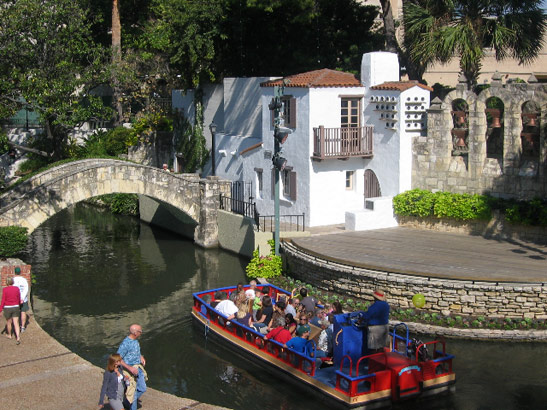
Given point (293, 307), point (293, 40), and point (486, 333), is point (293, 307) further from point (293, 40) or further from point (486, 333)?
point (293, 40)

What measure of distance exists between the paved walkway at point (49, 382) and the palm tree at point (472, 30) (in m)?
17.9

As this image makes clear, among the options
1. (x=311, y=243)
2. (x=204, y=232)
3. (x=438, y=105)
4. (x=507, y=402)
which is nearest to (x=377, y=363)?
(x=507, y=402)

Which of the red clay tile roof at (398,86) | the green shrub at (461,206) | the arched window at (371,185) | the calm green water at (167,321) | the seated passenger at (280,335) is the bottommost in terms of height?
the calm green water at (167,321)

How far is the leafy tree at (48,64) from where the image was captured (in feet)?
92.9

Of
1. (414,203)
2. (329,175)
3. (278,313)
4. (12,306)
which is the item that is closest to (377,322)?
(278,313)

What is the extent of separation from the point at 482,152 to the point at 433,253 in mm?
4643

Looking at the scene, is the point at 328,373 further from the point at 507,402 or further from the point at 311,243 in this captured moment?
the point at 311,243

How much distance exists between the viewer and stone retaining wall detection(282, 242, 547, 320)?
20.4 meters

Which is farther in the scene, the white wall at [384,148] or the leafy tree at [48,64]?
the leafy tree at [48,64]

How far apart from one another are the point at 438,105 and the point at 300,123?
486 centimetres

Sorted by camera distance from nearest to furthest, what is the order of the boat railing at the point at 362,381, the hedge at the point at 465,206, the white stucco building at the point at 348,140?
the boat railing at the point at 362,381 → the hedge at the point at 465,206 → the white stucco building at the point at 348,140

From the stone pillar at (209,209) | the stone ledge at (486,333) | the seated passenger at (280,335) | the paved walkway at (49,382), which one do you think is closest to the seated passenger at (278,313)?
the seated passenger at (280,335)

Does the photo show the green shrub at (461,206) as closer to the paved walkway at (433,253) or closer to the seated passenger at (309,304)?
the paved walkway at (433,253)

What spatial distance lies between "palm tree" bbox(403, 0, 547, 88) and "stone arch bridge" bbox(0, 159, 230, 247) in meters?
9.61
